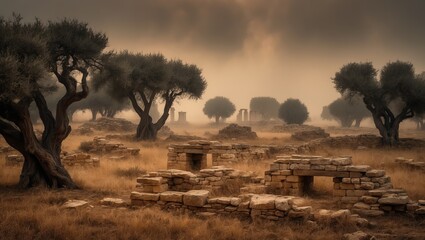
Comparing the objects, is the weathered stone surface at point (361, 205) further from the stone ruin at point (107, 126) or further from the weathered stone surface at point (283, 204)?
the stone ruin at point (107, 126)

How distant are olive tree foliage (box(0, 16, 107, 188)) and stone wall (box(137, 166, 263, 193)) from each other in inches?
150

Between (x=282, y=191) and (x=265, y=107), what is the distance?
89.8 m

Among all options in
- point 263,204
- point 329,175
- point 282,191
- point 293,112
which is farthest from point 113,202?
point 293,112

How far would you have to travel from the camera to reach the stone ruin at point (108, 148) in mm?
25062

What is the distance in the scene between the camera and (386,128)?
34.3 meters

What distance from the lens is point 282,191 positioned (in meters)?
13.9

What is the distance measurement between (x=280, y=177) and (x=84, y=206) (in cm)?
644

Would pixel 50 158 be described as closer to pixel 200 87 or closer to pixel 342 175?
pixel 342 175

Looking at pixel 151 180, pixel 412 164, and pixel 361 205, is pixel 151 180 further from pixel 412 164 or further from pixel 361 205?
pixel 412 164

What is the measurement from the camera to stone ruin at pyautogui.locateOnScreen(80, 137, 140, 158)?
82.2ft

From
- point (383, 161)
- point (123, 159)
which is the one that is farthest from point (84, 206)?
point (383, 161)

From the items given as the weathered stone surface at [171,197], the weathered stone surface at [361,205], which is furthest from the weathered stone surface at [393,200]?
the weathered stone surface at [171,197]

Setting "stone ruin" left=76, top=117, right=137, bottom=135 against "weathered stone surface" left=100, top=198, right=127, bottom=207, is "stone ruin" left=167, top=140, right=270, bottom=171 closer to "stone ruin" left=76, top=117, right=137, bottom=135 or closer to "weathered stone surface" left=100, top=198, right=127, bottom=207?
"weathered stone surface" left=100, top=198, right=127, bottom=207

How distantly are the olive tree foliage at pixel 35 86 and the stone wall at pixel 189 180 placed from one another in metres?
3.81
